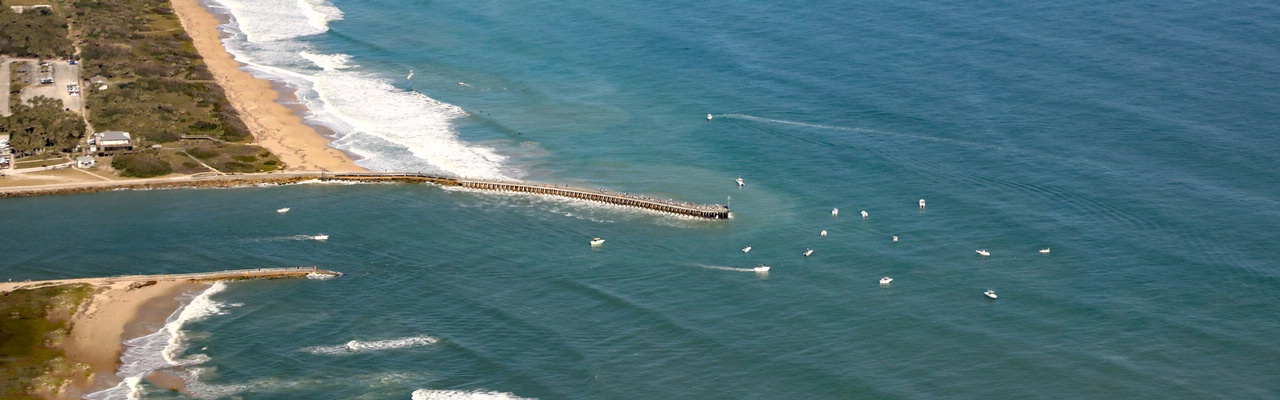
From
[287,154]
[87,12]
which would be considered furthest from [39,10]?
[287,154]

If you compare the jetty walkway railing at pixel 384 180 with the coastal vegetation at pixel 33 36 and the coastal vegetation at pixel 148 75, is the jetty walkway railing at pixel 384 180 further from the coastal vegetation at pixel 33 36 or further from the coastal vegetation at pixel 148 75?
the coastal vegetation at pixel 33 36

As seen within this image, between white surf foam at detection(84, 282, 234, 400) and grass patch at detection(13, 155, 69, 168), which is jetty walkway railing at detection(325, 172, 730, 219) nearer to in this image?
grass patch at detection(13, 155, 69, 168)

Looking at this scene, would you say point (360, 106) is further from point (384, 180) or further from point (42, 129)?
point (42, 129)

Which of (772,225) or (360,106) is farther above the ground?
(772,225)

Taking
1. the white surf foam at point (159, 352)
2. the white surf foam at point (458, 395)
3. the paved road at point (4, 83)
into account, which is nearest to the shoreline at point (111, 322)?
the white surf foam at point (159, 352)

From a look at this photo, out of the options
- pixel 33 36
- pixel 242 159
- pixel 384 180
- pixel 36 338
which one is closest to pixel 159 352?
pixel 36 338

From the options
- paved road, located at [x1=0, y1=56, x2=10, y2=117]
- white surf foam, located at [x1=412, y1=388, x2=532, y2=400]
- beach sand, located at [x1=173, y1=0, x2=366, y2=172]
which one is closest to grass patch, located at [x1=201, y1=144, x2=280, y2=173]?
beach sand, located at [x1=173, y1=0, x2=366, y2=172]

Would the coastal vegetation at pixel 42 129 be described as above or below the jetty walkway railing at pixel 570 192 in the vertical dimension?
below
